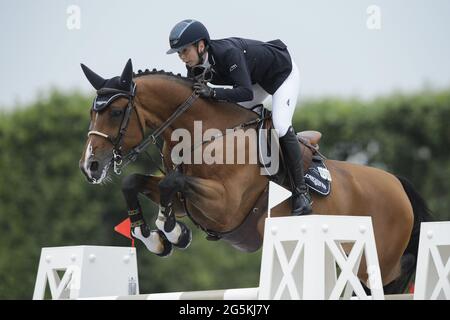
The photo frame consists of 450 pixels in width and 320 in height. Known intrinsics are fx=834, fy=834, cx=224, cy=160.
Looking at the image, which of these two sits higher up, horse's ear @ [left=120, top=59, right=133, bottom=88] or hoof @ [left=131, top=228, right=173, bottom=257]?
horse's ear @ [left=120, top=59, right=133, bottom=88]

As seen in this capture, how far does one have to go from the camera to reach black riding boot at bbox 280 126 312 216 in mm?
5930

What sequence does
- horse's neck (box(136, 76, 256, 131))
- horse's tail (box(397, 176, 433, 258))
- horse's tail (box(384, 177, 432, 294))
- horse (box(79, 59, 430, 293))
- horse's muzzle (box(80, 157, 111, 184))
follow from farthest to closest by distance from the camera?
horse's tail (box(397, 176, 433, 258)), horse's tail (box(384, 177, 432, 294)), horse's neck (box(136, 76, 256, 131)), horse (box(79, 59, 430, 293)), horse's muzzle (box(80, 157, 111, 184))

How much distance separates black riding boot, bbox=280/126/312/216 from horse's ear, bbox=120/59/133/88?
3.83ft

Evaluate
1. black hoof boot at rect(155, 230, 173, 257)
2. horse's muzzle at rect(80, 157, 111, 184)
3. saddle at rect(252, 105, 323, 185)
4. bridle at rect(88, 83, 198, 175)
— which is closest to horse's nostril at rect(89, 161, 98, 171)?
horse's muzzle at rect(80, 157, 111, 184)

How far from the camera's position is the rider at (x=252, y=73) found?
564 centimetres

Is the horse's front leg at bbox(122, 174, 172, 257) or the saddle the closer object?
the horse's front leg at bbox(122, 174, 172, 257)

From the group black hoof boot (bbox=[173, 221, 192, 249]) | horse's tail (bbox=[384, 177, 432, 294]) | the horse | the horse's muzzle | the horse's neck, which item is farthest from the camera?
horse's tail (bbox=[384, 177, 432, 294])

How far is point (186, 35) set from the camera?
18.4ft

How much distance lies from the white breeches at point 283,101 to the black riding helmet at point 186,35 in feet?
2.48

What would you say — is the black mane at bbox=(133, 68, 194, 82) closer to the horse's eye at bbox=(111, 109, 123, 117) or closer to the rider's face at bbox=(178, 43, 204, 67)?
the rider's face at bbox=(178, 43, 204, 67)

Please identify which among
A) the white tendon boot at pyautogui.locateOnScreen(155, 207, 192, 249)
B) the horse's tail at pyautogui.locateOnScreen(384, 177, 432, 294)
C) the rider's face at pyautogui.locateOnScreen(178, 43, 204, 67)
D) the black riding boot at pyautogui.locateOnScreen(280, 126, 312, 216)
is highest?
the rider's face at pyautogui.locateOnScreen(178, 43, 204, 67)

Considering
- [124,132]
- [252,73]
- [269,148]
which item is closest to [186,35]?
[252,73]

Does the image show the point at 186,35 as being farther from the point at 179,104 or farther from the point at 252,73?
the point at 252,73

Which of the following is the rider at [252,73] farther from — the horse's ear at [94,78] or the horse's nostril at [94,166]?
the horse's nostril at [94,166]
